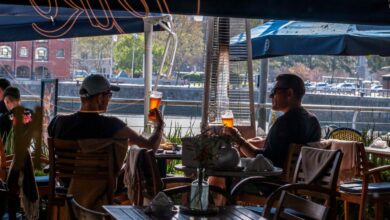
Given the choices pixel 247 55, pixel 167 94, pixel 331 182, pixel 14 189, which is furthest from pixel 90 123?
pixel 167 94

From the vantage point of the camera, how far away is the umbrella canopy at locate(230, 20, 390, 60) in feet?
24.2

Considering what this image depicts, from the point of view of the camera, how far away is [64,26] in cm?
739

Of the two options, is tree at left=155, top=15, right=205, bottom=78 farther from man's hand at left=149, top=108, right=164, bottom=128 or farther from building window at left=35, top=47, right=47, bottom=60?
man's hand at left=149, top=108, right=164, bottom=128

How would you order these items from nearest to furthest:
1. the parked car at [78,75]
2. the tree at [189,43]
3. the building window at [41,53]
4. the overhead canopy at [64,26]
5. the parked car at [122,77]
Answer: the overhead canopy at [64,26], the building window at [41,53], the parked car at [78,75], the parked car at [122,77], the tree at [189,43]

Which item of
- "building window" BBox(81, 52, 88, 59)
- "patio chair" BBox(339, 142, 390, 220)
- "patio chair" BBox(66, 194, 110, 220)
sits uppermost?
"building window" BBox(81, 52, 88, 59)

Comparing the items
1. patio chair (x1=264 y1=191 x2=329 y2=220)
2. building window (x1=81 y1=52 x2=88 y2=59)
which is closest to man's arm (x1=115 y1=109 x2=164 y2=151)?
patio chair (x1=264 y1=191 x2=329 y2=220)

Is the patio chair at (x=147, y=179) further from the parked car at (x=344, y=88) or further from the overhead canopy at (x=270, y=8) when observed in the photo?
the parked car at (x=344, y=88)

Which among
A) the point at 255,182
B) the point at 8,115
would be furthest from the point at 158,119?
the point at 8,115

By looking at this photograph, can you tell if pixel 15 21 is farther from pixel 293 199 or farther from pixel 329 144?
pixel 293 199

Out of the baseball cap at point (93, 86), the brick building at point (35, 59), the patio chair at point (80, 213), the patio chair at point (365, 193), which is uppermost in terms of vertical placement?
the brick building at point (35, 59)

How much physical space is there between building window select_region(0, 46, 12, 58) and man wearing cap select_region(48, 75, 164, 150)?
4173 mm

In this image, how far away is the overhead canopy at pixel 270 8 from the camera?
4.07 m

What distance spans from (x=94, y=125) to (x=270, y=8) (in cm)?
133

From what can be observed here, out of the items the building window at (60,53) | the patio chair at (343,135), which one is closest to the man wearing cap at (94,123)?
the patio chair at (343,135)
